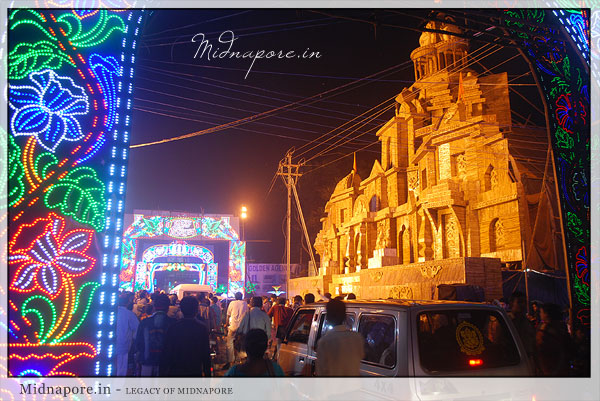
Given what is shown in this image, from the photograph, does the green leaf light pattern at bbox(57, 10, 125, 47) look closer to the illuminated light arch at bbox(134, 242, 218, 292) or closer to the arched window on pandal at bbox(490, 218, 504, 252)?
the arched window on pandal at bbox(490, 218, 504, 252)

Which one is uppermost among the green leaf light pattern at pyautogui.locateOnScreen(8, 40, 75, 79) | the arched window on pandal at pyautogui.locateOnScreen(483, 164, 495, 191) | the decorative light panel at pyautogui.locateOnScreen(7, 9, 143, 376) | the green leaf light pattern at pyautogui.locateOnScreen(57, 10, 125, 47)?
the arched window on pandal at pyautogui.locateOnScreen(483, 164, 495, 191)

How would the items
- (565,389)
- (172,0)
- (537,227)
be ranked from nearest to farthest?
1. (565,389)
2. (172,0)
3. (537,227)

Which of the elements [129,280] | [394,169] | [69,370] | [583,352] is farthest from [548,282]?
[129,280]

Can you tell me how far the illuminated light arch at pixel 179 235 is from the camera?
35.2m

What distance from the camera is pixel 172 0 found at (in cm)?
600

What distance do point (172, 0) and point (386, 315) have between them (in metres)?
4.72

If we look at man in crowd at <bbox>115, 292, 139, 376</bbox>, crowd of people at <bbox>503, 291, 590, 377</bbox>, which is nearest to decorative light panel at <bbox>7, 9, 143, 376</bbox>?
man in crowd at <bbox>115, 292, 139, 376</bbox>

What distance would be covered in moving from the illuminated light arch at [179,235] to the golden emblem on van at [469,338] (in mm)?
30718

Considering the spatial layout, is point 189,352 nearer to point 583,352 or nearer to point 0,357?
point 0,357

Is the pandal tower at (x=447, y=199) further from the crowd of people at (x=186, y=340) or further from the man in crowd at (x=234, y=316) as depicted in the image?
the crowd of people at (x=186, y=340)

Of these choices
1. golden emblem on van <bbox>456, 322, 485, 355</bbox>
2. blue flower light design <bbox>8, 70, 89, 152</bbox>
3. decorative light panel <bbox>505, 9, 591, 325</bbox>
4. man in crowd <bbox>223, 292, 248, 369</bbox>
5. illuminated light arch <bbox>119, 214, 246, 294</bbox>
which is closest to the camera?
blue flower light design <bbox>8, 70, 89, 152</bbox>

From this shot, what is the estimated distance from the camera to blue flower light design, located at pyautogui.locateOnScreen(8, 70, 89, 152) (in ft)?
15.1

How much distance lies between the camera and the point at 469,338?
202 inches

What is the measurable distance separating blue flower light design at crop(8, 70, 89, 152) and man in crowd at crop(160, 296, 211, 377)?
8.08ft
